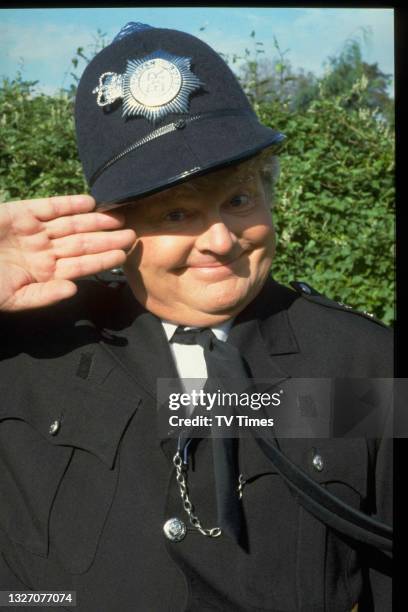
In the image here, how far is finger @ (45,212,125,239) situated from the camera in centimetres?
140

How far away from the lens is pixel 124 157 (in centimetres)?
140

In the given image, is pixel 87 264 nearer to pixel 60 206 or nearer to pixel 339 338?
pixel 60 206

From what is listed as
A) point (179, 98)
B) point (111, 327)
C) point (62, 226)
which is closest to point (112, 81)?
point (179, 98)

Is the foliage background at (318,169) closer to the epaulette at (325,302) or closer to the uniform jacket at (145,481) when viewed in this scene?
the epaulette at (325,302)

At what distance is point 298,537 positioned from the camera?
1413 millimetres

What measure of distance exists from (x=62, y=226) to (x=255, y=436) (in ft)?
1.66

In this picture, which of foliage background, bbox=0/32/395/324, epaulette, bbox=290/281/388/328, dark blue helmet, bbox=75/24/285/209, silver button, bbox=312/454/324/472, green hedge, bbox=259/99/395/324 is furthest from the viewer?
green hedge, bbox=259/99/395/324

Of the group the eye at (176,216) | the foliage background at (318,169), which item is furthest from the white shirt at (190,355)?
the foliage background at (318,169)

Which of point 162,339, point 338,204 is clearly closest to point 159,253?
point 162,339

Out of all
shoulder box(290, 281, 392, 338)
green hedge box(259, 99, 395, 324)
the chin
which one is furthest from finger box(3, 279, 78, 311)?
green hedge box(259, 99, 395, 324)

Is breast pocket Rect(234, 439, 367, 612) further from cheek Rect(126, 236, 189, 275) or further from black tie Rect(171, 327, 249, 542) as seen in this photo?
cheek Rect(126, 236, 189, 275)

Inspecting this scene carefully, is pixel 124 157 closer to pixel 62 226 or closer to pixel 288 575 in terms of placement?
pixel 62 226

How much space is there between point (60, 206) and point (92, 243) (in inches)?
3.4

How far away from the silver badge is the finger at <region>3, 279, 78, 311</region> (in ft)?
1.04
